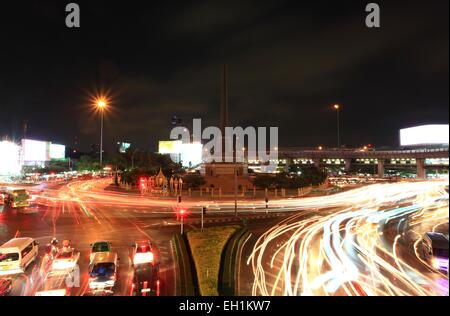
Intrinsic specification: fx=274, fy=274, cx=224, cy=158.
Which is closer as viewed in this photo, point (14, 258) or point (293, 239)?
point (14, 258)

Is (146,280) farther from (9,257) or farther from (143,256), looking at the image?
(9,257)

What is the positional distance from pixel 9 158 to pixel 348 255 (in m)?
86.9

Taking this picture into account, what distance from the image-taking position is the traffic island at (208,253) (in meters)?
8.78

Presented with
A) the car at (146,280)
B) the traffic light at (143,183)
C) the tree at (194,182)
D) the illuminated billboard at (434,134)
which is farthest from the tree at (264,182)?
the illuminated billboard at (434,134)

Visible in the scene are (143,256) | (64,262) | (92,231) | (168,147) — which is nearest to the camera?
(64,262)

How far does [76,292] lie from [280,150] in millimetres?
102092

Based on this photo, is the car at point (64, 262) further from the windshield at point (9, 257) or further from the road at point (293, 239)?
the windshield at point (9, 257)

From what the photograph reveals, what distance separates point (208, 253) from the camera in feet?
40.1

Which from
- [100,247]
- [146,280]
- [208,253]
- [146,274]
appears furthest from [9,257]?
[208,253]

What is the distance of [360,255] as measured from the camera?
40.7 feet

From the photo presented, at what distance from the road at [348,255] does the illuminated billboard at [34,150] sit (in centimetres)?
8346

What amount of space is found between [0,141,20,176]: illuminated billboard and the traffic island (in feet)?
254

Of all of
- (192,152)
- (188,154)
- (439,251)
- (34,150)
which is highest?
(192,152)
